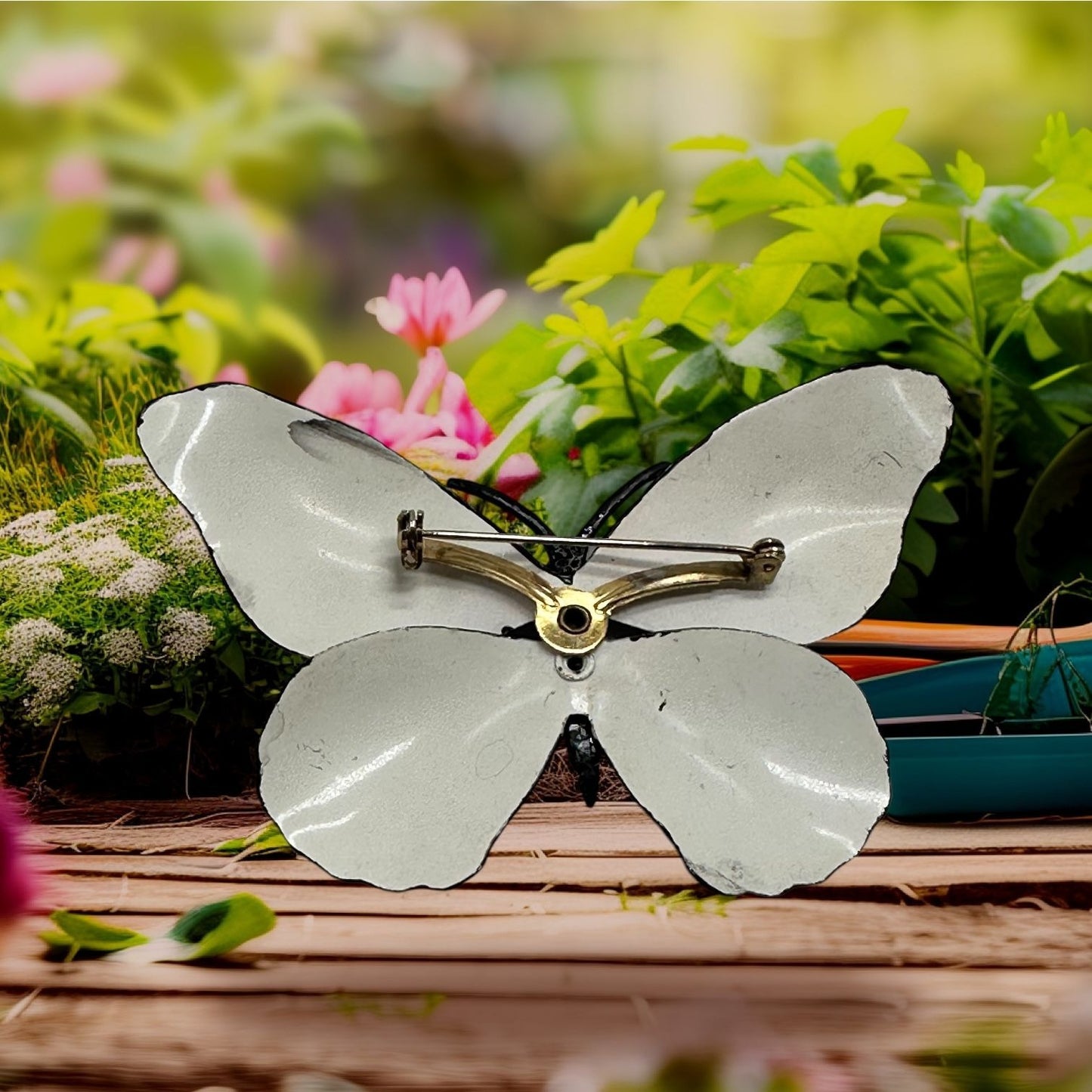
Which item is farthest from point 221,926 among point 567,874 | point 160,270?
point 160,270

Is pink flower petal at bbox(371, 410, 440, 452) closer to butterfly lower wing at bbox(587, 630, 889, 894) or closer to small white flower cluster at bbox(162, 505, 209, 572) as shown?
small white flower cluster at bbox(162, 505, 209, 572)

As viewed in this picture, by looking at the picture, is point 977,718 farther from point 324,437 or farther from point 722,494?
point 324,437

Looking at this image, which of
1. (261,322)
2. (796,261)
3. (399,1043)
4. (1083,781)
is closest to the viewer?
(399,1043)

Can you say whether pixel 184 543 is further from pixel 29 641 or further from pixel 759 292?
pixel 759 292

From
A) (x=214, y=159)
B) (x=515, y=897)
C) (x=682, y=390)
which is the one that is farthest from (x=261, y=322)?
(x=515, y=897)

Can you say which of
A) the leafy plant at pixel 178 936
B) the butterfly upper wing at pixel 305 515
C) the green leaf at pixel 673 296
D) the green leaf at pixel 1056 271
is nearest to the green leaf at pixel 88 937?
the leafy plant at pixel 178 936

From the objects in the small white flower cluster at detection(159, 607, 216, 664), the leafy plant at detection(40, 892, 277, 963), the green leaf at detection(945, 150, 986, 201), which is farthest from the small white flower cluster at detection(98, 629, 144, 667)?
the green leaf at detection(945, 150, 986, 201)

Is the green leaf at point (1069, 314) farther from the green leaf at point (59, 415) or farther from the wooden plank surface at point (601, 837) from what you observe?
the green leaf at point (59, 415)
